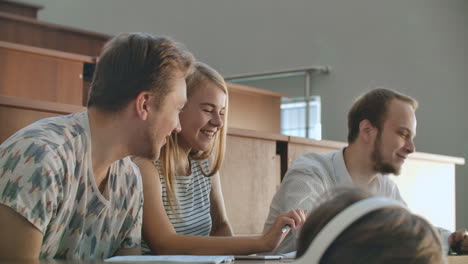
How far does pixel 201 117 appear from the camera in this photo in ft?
6.34

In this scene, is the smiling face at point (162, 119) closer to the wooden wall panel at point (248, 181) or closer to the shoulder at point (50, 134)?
the shoulder at point (50, 134)

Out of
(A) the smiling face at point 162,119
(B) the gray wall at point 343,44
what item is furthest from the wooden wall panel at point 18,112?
(B) the gray wall at point 343,44

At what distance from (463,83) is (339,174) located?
381cm

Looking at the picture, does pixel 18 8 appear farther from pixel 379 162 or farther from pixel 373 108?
pixel 379 162

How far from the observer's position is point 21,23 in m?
5.08

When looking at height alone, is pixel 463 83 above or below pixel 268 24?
below

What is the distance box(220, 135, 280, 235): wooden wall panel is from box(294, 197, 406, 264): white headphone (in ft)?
6.80

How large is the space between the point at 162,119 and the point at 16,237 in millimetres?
419

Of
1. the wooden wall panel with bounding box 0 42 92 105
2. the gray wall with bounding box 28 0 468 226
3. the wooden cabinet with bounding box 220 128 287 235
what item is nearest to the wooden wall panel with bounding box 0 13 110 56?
the wooden wall panel with bounding box 0 42 92 105

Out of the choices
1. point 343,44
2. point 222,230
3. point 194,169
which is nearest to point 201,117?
point 194,169

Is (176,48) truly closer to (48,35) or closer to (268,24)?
(48,35)

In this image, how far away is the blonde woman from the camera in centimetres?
175

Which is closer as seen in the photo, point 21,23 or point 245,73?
point 21,23

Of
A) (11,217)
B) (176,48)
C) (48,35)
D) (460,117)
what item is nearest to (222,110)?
(176,48)
